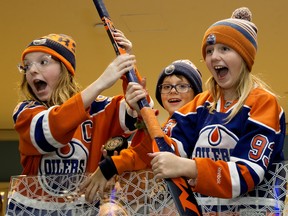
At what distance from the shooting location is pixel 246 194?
41.6 inches

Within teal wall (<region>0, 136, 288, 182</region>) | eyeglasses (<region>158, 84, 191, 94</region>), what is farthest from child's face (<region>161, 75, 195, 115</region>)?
teal wall (<region>0, 136, 288, 182</region>)

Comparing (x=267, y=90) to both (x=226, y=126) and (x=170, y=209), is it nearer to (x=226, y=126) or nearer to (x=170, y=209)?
(x=226, y=126)

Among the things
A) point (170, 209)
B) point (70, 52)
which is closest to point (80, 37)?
point (70, 52)

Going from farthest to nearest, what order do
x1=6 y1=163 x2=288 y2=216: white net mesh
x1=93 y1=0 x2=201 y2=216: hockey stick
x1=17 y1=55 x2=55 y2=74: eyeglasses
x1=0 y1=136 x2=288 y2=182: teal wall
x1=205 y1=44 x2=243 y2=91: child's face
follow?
x1=0 y1=136 x2=288 y2=182: teal wall < x1=17 y1=55 x2=55 y2=74: eyeglasses < x1=205 y1=44 x2=243 y2=91: child's face < x1=6 y1=163 x2=288 y2=216: white net mesh < x1=93 y1=0 x2=201 y2=216: hockey stick

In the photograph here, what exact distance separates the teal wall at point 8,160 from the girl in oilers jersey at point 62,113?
4.52m

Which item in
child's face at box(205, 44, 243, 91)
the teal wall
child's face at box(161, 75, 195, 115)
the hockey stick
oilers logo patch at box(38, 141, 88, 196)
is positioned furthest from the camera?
the teal wall

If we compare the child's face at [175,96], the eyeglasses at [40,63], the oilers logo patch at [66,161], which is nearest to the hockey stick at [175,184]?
the oilers logo patch at [66,161]

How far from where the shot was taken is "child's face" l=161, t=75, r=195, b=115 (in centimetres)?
168

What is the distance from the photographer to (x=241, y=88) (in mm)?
1151

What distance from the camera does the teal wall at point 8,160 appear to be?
5.84m

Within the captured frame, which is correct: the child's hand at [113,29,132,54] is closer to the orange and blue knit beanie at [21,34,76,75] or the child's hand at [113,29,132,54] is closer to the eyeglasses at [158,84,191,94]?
the orange and blue knit beanie at [21,34,76,75]

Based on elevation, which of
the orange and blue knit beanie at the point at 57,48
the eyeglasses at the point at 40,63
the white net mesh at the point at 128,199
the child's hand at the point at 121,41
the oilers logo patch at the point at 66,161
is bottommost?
the white net mesh at the point at 128,199

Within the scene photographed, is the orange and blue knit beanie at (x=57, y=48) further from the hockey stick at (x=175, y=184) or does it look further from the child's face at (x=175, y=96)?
the hockey stick at (x=175, y=184)

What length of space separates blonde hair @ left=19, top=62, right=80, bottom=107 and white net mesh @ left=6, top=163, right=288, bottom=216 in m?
0.28
